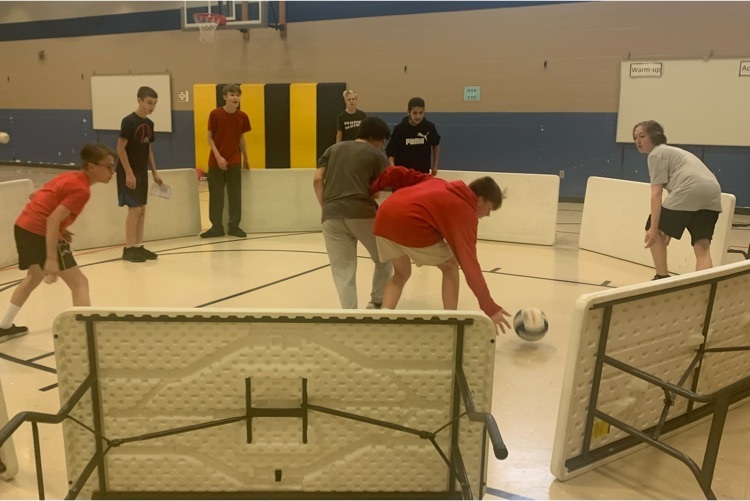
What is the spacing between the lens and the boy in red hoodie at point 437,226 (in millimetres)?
3318

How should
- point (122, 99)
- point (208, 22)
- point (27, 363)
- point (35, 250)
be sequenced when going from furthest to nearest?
point (122, 99)
point (208, 22)
point (35, 250)
point (27, 363)

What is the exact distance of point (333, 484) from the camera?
242cm

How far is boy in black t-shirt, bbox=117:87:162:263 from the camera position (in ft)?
20.6

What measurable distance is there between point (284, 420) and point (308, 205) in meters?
6.26

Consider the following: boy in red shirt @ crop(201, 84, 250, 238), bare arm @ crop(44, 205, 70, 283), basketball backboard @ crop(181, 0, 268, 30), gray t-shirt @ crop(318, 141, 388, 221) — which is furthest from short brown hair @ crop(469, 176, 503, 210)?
basketball backboard @ crop(181, 0, 268, 30)

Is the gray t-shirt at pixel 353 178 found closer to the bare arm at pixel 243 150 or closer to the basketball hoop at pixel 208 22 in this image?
the bare arm at pixel 243 150

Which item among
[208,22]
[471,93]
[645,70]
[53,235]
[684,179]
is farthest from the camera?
[208,22]

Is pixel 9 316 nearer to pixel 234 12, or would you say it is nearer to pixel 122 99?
pixel 234 12

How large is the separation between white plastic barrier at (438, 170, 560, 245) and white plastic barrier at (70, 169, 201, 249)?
132 inches

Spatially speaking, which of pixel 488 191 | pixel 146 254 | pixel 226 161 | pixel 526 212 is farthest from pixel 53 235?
pixel 526 212

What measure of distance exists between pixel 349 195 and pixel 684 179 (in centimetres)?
266

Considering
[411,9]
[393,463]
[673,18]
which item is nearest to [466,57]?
[411,9]

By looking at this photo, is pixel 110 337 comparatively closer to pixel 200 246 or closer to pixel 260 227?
pixel 200 246

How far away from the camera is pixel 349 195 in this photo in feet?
13.8
